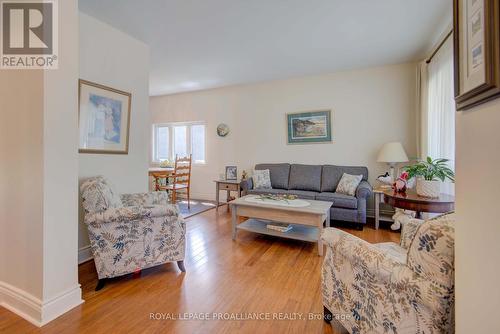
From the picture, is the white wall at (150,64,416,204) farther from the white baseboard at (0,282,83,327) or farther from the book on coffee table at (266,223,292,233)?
the white baseboard at (0,282,83,327)

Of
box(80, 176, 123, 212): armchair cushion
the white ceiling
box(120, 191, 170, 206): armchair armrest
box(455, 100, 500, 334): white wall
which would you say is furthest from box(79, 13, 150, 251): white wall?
box(455, 100, 500, 334): white wall

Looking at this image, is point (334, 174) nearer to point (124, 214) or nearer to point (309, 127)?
point (309, 127)

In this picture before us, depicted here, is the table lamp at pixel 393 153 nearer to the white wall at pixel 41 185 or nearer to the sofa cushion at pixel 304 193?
the sofa cushion at pixel 304 193

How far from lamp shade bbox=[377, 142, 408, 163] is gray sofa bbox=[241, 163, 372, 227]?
0.44 meters

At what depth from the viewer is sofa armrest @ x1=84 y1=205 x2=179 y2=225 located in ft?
5.74

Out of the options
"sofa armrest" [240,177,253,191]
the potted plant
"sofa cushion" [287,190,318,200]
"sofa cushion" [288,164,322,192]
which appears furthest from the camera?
"sofa armrest" [240,177,253,191]

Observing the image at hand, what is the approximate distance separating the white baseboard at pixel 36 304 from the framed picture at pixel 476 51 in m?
2.40

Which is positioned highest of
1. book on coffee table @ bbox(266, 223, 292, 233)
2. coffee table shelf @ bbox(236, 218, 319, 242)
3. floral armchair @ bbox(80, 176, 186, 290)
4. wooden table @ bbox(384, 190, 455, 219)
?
wooden table @ bbox(384, 190, 455, 219)

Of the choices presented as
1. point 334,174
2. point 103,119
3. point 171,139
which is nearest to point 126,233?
point 103,119

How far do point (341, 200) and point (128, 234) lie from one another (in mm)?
2710

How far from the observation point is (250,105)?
15.7 feet

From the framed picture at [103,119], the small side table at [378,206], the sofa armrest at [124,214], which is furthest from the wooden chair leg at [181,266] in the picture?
the small side table at [378,206]

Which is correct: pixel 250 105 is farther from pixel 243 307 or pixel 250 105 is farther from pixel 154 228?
pixel 243 307

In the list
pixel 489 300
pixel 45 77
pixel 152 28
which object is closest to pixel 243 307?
pixel 489 300
